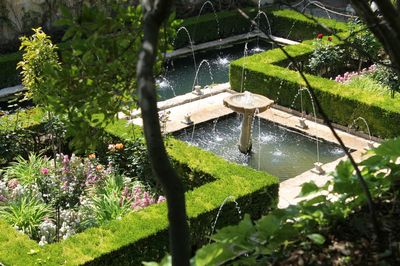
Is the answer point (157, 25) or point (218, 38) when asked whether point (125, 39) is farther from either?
point (218, 38)

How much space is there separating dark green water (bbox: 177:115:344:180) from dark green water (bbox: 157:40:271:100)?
202 centimetres

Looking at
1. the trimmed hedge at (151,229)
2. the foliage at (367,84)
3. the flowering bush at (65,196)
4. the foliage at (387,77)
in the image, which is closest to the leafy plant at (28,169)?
the flowering bush at (65,196)

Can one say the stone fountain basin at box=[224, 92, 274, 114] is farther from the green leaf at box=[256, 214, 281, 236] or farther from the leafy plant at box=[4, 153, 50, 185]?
the green leaf at box=[256, 214, 281, 236]

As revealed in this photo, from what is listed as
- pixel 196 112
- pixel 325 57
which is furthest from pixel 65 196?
pixel 325 57

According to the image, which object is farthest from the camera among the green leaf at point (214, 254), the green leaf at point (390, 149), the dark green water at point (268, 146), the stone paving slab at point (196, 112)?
the stone paving slab at point (196, 112)

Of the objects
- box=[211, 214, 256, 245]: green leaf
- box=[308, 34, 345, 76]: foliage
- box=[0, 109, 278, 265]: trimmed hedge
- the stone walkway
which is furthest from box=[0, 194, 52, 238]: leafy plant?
box=[308, 34, 345, 76]: foliage

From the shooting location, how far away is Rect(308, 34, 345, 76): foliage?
13.0m

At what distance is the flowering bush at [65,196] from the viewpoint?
23.9 ft

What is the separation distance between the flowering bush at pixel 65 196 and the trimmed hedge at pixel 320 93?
4082 millimetres

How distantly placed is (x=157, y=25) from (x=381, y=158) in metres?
1.17

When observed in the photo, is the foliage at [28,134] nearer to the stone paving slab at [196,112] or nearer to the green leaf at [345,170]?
the stone paving slab at [196,112]

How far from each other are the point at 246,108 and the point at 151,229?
358cm

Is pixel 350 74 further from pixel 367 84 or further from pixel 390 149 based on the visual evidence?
pixel 390 149

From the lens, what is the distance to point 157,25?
1987 mm
